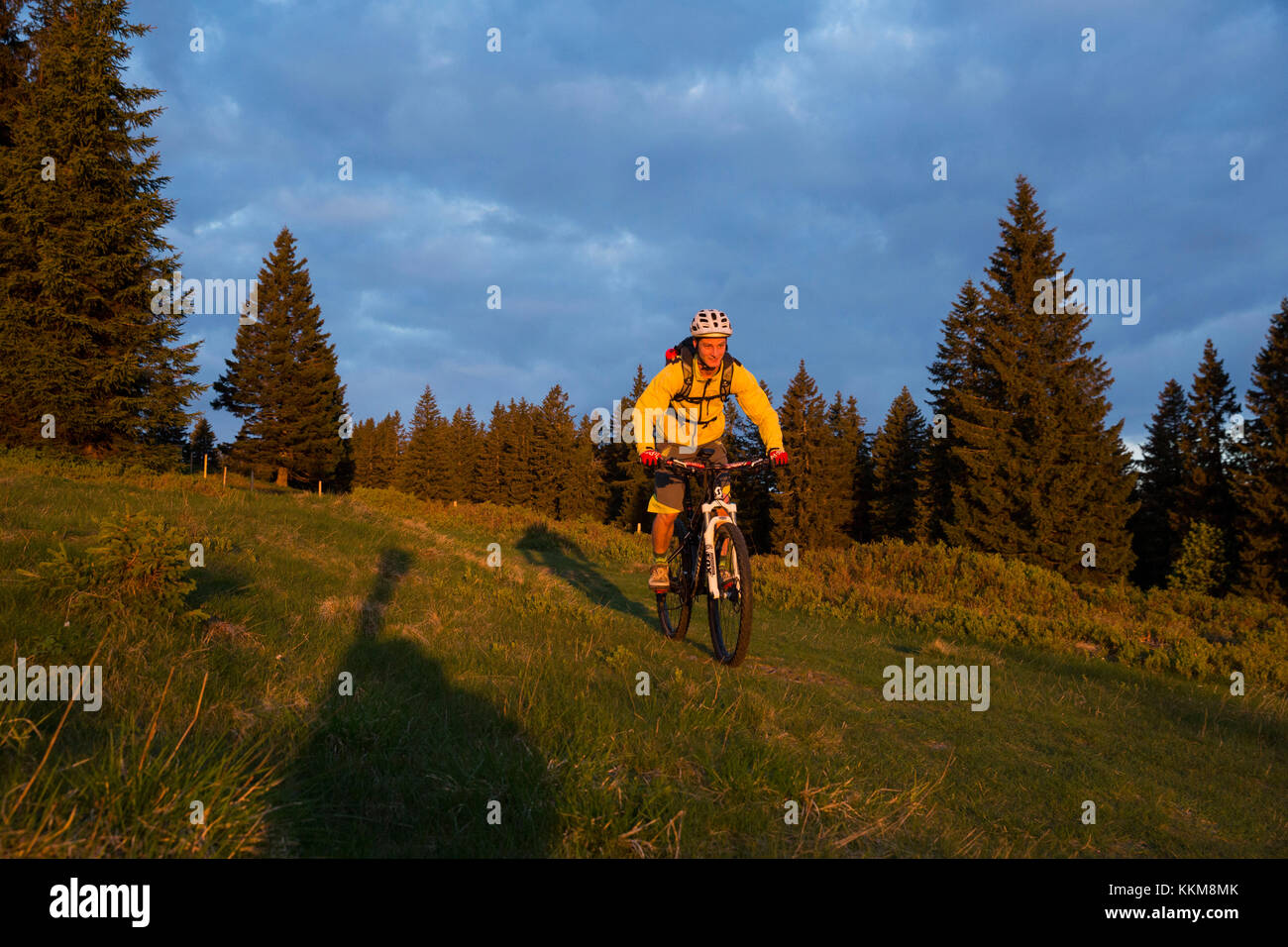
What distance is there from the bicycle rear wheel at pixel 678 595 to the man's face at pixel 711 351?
6.16 feet

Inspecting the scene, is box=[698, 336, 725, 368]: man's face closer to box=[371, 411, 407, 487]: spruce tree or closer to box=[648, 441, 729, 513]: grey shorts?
box=[648, 441, 729, 513]: grey shorts

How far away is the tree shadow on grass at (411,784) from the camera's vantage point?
2189 millimetres

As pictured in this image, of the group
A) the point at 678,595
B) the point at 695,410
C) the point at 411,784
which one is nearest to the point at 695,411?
the point at 695,410

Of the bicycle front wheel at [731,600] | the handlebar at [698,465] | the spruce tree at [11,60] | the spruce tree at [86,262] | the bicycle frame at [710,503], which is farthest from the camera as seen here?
the spruce tree at [11,60]

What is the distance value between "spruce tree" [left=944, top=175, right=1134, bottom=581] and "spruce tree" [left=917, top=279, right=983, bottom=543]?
1110 millimetres

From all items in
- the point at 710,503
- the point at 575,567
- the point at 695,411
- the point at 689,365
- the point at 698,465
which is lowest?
the point at 575,567

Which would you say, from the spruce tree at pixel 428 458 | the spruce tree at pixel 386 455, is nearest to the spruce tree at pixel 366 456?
the spruce tree at pixel 386 455

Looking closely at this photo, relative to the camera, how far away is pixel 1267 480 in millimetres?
30188

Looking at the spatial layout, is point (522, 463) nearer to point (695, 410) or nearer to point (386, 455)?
point (386, 455)

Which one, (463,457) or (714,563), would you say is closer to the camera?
(714,563)

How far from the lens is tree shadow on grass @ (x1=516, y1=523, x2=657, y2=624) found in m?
9.31

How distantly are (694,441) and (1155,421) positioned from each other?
5620 cm

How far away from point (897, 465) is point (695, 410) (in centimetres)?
4312

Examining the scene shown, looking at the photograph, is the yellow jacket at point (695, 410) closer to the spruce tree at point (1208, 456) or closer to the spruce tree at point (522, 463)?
the spruce tree at point (1208, 456)
